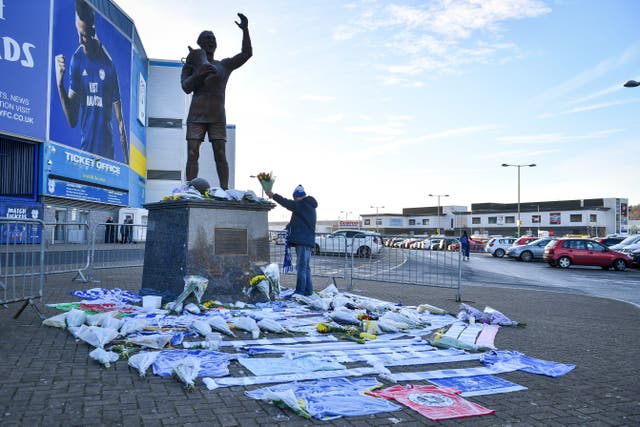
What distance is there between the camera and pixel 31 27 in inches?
920

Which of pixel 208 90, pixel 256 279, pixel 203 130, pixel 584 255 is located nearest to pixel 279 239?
pixel 203 130

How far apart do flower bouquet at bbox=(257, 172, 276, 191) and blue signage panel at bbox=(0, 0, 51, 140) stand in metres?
20.4

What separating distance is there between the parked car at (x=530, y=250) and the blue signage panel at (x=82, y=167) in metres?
27.7

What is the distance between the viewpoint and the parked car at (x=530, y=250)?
30.1 m

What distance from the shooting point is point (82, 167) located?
29.1m

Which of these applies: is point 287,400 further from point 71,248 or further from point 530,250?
point 530,250

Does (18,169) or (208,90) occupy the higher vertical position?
(18,169)

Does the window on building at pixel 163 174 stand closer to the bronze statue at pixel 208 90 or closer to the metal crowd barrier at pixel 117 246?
the metal crowd barrier at pixel 117 246

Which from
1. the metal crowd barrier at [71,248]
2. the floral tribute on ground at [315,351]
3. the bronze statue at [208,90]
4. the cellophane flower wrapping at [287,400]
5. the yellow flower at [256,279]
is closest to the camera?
the cellophane flower wrapping at [287,400]

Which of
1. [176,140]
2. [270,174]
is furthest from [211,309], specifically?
[176,140]

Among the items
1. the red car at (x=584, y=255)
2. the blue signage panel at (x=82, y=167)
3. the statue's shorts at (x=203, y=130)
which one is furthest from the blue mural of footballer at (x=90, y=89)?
the red car at (x=584, y=255)

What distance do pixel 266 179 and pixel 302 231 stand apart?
4.18 ft

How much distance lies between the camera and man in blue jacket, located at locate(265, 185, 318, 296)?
8562 mm

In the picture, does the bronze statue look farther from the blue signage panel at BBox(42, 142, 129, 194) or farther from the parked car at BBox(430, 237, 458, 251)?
the blue signage panel at BBox(42, 142, 129, 194)
